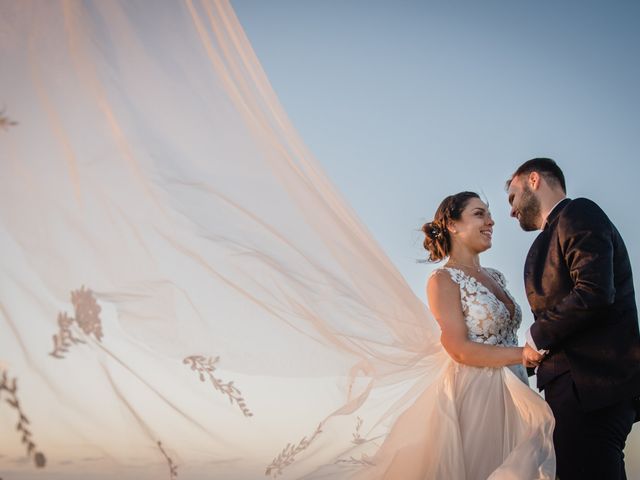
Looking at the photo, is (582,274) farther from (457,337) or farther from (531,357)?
(457,337)

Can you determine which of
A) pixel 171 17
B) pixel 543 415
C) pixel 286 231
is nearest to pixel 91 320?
pixel 286 231

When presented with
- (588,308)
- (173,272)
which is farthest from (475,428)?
(173,272)

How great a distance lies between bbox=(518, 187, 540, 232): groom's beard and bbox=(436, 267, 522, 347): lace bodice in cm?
50

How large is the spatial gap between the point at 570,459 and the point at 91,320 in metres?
2.26

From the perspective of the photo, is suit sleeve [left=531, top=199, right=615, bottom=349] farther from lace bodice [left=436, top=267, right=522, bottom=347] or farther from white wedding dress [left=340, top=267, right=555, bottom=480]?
lace bodice [left=436, top=267, right=522, bottom=347]

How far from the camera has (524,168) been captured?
3666 millimetres

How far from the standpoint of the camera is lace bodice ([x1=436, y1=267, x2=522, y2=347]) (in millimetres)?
3646

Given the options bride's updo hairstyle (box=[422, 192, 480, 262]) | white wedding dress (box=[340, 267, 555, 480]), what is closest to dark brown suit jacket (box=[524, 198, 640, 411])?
white wedding dress (box=[340, 267, 555, 480])

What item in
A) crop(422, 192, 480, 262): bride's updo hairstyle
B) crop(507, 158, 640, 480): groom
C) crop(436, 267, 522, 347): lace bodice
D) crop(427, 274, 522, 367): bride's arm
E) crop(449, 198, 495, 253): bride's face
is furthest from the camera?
crop(422, 192, 480, 262): bride's updo hairstyle

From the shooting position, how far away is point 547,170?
3549mm

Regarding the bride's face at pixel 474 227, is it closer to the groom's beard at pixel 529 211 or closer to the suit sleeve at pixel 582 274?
the groom's beard at pixel 529 211

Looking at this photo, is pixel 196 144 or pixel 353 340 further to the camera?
pixel 353 340

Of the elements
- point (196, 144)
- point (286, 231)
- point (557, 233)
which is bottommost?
point (557, 233)

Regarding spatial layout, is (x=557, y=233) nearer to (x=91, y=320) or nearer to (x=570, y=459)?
(x=570, y=459)
